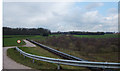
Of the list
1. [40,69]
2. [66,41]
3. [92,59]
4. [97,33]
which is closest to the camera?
[40,69]

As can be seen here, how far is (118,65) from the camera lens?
532cm

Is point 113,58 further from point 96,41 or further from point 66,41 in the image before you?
point 66,41

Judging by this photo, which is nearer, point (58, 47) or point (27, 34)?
point (58, 47)

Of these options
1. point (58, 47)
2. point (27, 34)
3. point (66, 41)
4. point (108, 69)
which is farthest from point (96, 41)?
point (27, 34)

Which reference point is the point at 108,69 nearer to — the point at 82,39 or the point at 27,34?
the point at 82,39

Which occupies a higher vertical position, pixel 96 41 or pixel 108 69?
pixel 96 41

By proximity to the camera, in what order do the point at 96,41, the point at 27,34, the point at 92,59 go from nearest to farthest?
the point at 96,41 < the point at 92,59 < the point at 27,34

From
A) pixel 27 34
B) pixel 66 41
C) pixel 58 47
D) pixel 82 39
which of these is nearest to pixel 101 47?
pixel 82 39

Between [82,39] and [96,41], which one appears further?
[82,39]

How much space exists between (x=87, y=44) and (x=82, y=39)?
0.91m

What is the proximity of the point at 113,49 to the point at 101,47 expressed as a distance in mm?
859

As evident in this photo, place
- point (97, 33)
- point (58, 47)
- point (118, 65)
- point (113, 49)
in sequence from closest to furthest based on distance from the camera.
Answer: point (118, 65), point (113, 49), point (97, 33), point (58, 47)

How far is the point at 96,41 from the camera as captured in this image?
8.37m

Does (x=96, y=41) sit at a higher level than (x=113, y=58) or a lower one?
higher
